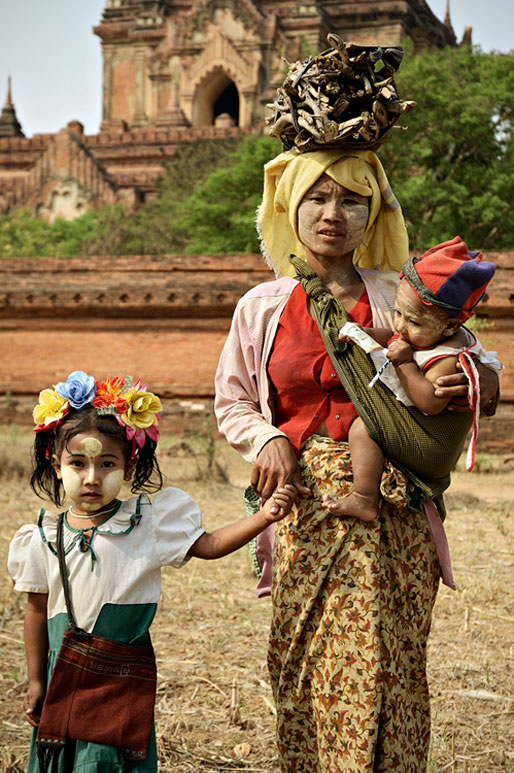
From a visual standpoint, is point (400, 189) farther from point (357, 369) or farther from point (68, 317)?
point (357, 369)

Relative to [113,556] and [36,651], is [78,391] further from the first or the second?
[36,651]

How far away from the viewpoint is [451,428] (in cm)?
225

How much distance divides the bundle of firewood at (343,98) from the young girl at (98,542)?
0.95 metres

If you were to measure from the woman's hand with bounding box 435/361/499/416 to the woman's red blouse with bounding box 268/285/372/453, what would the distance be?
28 centimetres

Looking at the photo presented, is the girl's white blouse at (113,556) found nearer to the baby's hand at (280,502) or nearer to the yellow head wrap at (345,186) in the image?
the baby's hand at (280,502)

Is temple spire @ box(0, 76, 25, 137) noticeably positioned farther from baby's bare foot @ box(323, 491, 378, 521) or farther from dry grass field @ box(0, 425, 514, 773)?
baby's bare foot @ box(323, 491, 378, 521)

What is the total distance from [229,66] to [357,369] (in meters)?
30.7

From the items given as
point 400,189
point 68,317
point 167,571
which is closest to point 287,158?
point 167,571

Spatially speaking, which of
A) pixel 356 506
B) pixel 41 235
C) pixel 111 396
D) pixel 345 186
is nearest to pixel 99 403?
pixel 111 396

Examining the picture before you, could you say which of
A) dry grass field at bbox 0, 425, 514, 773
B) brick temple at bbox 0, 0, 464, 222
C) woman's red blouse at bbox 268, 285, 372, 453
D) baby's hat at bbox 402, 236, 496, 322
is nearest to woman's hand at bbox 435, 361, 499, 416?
baby's hat at bbox 402, 236, 496, 322

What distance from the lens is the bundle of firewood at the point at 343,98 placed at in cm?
240

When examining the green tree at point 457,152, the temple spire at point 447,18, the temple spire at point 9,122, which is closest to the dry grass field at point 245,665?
the green tree at point 457,152

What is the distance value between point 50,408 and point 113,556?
1.60 ft

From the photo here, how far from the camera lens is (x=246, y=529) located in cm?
238
